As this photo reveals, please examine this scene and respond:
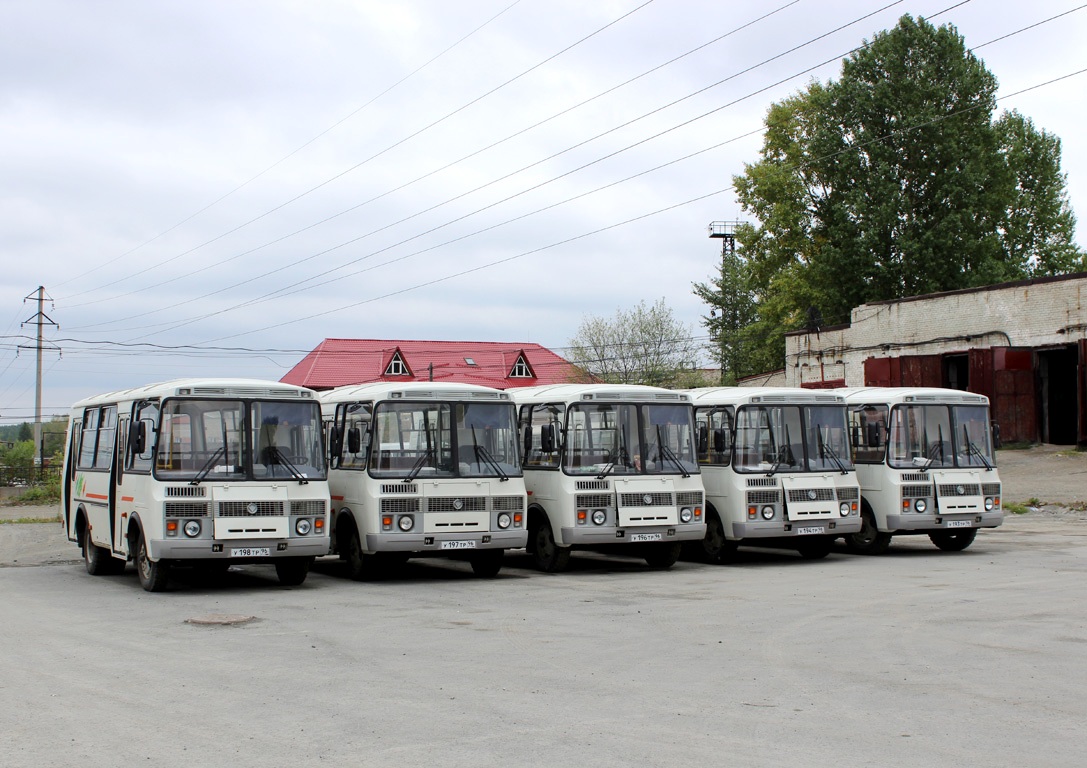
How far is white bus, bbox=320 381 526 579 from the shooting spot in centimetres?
1712

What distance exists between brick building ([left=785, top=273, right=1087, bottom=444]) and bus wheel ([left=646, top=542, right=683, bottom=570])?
831 inches

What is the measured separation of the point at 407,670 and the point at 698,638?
3.03m

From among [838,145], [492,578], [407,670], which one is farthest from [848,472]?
[838,145]

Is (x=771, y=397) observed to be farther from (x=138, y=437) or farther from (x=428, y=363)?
(x=428, y=363)

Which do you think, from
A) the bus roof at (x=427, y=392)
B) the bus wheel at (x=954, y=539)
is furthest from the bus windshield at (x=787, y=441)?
the bus roof at (x=427, y=392)

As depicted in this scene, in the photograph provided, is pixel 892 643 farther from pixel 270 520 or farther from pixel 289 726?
pixel 270 520

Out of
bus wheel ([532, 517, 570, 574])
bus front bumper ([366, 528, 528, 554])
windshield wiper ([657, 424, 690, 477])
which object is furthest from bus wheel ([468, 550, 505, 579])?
windshield wiper ([657, 424, 690, 477])

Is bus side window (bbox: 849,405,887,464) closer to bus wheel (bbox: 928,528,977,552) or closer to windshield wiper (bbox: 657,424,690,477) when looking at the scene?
bus wheel (bbox: 928,528,977,552)

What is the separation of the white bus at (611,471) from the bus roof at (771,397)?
1124 mm

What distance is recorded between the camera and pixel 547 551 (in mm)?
18781

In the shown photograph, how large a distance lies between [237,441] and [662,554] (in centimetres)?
693

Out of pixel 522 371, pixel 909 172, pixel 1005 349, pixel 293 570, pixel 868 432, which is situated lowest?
pixel 293 570

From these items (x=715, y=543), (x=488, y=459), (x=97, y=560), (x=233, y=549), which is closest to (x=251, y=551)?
(x=233, y=549)

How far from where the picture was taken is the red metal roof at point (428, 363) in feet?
240
